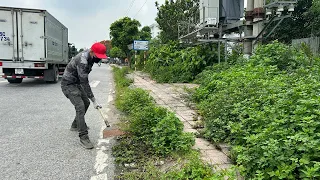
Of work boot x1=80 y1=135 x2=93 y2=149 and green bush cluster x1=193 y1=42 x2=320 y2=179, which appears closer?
green bush cluster x1=193 y1=42 x2=320 y2=179

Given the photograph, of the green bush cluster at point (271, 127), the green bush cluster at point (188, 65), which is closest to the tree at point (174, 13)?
the green bush cluster at point (188, 65)

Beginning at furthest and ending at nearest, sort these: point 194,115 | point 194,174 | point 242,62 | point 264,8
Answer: point 264,8 < point 242,62 < point 194,115 < point 194,174

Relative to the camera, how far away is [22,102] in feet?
26.1

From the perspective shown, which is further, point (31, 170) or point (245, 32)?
point (245, 32)

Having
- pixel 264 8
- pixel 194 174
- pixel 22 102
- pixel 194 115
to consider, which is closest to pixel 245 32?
pixel 264 8

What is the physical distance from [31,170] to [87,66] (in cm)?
178

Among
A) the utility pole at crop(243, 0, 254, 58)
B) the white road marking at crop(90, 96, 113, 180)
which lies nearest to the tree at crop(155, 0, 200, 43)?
the utility pole at crop(243, 0, 254, 58)

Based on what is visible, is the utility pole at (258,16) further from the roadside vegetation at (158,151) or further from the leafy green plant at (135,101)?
the roadside vegetation at (158,151)

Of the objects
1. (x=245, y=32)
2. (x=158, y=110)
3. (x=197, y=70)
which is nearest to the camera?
(x=158, y=110)

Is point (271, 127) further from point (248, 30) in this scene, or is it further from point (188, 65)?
point (188, 65)

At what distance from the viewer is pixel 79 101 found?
458 cm

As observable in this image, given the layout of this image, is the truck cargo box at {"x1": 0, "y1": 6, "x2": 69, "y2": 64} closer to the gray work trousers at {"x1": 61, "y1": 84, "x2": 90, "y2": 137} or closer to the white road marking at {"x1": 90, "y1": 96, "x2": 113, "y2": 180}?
the gray work trousers at {"x1": 61, "y1": 84, "x2": 90, "y2": 137}

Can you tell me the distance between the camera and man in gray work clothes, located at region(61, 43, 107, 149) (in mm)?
4383

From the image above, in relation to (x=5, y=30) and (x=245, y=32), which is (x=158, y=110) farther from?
(x=5, y=30)
